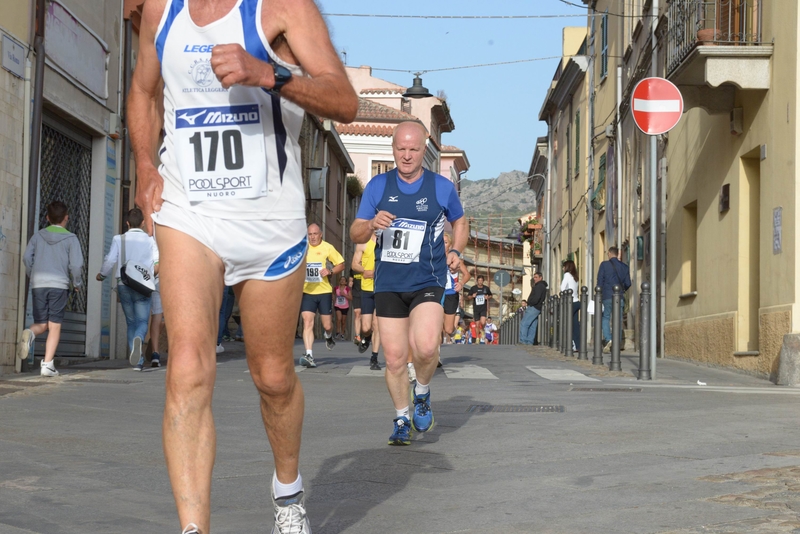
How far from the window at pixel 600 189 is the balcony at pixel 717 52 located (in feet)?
40.6

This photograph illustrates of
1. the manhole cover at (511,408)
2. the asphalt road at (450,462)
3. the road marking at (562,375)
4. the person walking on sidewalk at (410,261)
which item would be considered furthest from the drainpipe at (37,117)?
the person walking on sidewalk at (410,261)

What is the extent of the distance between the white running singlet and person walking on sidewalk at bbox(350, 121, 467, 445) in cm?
318

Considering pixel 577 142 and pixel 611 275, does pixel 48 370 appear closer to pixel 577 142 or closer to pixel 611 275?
pixel 611 275

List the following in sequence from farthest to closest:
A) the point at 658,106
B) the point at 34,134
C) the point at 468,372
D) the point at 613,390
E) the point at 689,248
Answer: the point at 689,248 < the point at 468,372 < the point at 34,134 < the point at 658,106 < the point at 613,390

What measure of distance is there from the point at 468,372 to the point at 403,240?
7.50m

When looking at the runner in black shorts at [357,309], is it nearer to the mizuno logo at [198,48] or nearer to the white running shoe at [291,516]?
the white running shoe at [291,516]

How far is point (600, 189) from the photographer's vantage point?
1153 inches

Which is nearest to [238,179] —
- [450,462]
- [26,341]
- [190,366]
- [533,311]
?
[190,366]

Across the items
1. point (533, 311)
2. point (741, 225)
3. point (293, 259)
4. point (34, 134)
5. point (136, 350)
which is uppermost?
point (34, 134)

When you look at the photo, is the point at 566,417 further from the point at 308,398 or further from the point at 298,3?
the point at 298,3

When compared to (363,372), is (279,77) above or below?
above

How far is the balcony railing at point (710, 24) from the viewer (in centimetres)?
1411

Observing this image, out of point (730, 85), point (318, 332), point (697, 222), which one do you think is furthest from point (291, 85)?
point (318, 332)

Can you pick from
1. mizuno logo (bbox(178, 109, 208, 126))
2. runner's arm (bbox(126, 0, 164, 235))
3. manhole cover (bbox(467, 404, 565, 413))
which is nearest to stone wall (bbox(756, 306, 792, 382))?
manhole cover (bbox(467, 404, 565, 413))
